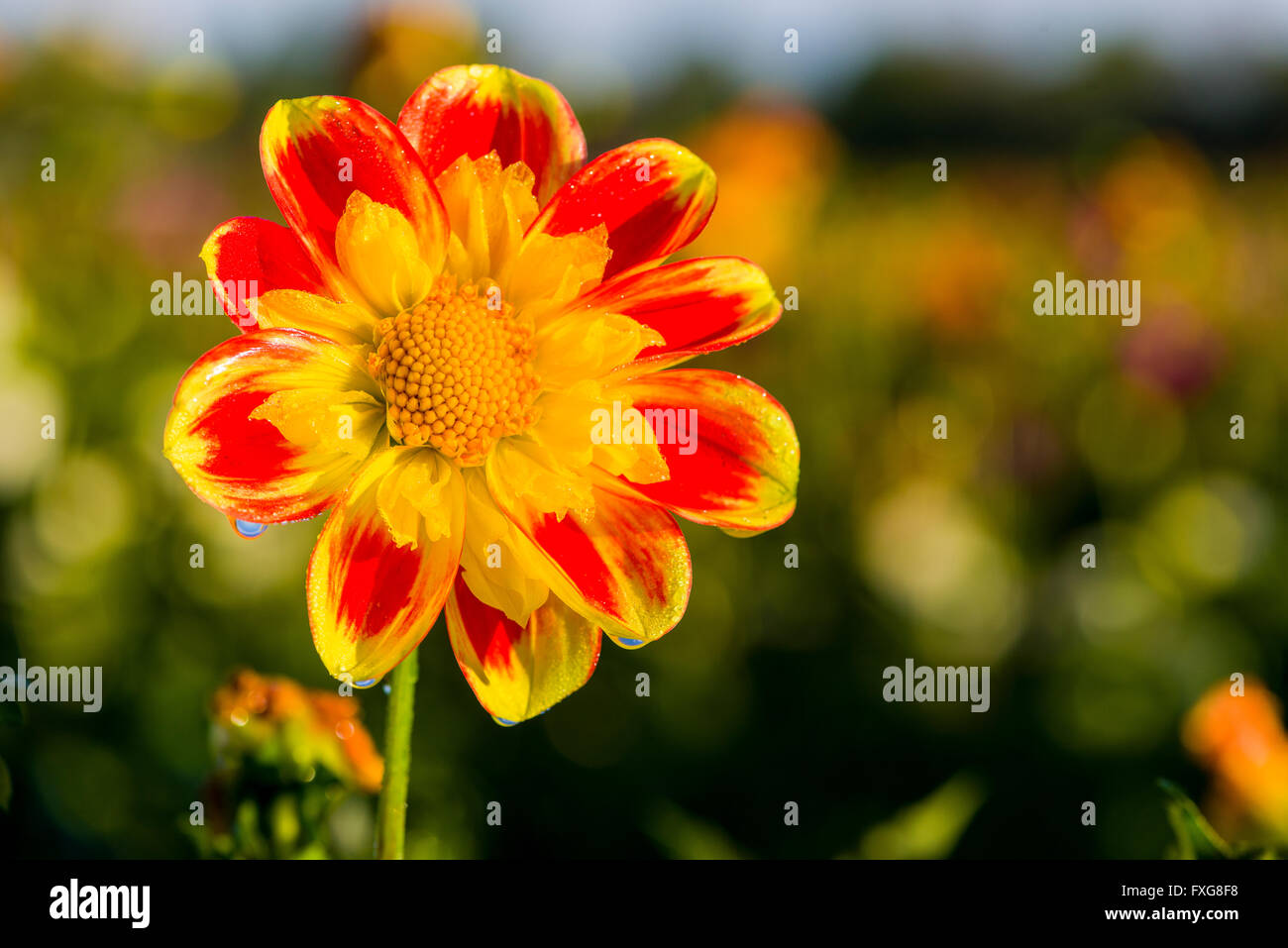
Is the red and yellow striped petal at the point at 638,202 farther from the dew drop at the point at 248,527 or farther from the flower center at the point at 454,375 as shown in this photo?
the dew drop at the point at 248,527

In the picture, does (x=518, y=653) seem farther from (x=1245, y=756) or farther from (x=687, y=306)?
(x=1245, y=756)


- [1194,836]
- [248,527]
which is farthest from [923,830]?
[248,527]

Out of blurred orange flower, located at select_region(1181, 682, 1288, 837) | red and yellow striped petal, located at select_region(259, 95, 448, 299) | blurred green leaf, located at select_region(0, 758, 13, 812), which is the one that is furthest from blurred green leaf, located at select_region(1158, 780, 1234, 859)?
blurred green leaf, located at select_region(0, 758, 13, 812)

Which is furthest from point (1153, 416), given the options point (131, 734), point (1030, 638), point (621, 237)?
point (131, 734)

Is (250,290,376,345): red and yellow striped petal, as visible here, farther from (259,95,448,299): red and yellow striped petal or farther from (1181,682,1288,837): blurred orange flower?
(1181,682,1288,837): blurred orange flower

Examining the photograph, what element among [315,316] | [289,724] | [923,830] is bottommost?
[923,830]

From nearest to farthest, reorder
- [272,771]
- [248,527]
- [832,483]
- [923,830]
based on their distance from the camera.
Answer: [248,527] < [272,771] < [923,830] < [832,483]
